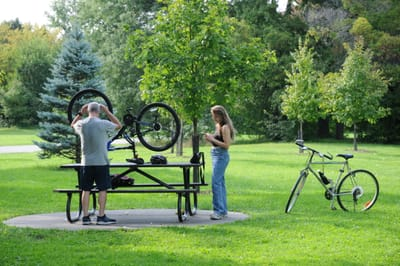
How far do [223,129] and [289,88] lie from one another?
2737cm

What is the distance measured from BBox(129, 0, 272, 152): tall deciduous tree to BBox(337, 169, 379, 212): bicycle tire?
Answer: 12.5 feet

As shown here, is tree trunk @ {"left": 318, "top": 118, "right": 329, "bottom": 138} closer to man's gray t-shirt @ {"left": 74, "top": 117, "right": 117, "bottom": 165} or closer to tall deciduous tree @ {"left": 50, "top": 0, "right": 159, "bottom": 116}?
tall deciduous tree @ {"left": 50, "top": 0, "right": 159, "bottom": 116}

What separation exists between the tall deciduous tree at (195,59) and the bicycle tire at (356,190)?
12.5 ft

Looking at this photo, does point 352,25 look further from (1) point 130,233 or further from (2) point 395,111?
(1) point 130,233

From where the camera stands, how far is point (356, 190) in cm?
1266

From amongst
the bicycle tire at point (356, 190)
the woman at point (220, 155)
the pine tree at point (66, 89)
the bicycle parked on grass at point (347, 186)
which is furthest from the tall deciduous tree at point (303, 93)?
the woman at point (220, 155)

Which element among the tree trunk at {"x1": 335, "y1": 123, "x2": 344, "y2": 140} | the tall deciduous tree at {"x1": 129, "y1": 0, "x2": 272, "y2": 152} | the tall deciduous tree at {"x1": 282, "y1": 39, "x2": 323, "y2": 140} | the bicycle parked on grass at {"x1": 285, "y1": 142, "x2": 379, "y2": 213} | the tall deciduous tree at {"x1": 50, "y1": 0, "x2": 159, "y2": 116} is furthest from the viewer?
the tree trunk at {"x1": 335, "y1": 123, "x2": 344, "y2": 140}

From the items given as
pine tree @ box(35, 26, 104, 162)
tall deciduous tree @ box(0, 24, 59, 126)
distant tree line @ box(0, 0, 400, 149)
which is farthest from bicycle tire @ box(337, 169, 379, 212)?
tall deciduous tree @ box(0, 24, 59, 126)

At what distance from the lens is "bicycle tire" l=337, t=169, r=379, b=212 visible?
12688 millimetres

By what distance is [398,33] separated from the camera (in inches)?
1930

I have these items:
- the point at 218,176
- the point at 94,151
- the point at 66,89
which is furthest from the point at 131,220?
the point at 66,89

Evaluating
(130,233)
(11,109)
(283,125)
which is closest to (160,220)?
(130,233)

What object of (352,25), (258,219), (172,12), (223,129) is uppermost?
(352,25)

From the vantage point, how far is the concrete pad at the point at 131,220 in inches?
427
